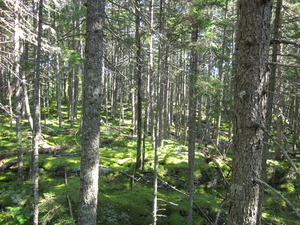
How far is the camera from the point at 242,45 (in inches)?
84.5

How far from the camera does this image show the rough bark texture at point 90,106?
372cm

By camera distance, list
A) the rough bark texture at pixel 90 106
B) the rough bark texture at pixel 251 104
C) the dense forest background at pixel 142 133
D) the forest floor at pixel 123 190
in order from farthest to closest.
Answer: the forest floor at pixel 123 190 < the dense forest background at pixel 142 133 < the rough bark texture at pixel 90 106 < the rough bark texture at pixel 251 104

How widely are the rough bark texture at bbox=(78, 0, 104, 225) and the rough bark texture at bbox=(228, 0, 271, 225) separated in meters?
2.61

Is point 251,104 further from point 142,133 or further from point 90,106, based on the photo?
point 142,133

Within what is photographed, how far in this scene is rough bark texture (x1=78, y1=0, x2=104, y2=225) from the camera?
3.72 metres

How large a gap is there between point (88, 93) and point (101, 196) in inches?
222

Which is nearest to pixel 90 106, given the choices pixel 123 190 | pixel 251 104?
pixel 251 104

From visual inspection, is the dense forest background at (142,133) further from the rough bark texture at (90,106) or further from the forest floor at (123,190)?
the rough bark texture at (90,106)

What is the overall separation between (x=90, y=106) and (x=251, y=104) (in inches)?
110

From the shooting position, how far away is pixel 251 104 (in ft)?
6.81

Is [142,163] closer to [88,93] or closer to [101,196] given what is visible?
[101,196]

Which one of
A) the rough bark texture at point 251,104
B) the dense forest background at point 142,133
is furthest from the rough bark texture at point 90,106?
the rough bark texture at point 251,104

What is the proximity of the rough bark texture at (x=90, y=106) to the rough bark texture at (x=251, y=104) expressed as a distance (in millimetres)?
2613

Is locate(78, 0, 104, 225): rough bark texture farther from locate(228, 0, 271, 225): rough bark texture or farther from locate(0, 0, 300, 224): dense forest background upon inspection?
locate(228, 0, 271, 225): rough bark texture
